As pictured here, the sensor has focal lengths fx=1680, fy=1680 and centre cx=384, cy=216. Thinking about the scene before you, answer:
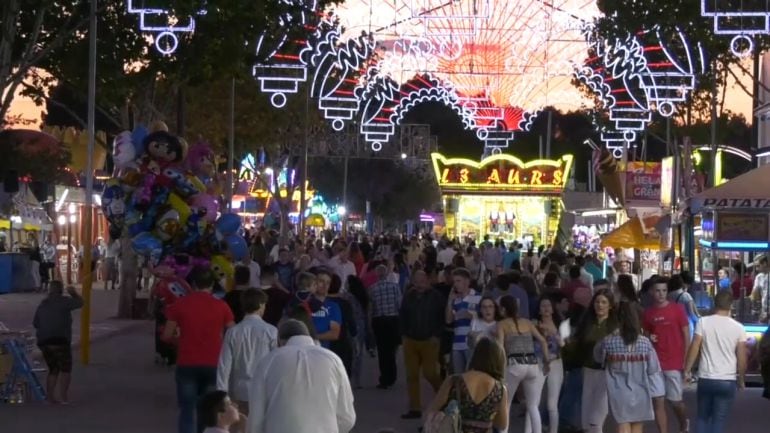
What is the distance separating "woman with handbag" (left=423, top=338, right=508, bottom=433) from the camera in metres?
9.91

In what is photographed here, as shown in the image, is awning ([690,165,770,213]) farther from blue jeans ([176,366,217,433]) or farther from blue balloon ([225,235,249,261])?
blue jeans ([176,366,217,433])

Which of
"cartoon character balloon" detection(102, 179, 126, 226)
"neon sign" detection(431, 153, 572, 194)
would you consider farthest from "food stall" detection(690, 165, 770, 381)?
"neon sign" detection(431, 153, 572, 194)

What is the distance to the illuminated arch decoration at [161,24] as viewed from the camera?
23.8m

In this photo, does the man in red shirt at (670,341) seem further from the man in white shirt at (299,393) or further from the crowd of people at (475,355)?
the man in white shirt at (299,393)

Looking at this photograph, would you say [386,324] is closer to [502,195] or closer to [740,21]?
[740,21]

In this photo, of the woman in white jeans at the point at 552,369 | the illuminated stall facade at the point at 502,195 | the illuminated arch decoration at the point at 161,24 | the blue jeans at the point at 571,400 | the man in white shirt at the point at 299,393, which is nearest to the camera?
the man in white shirt at the point at 299,393

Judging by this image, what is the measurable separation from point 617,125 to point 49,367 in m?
29.1

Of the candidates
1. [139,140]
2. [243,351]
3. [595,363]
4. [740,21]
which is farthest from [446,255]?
[243,351]

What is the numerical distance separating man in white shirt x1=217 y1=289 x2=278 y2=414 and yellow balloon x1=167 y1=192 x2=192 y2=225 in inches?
329

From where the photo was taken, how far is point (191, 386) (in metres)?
13.4

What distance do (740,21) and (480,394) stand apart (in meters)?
20.7

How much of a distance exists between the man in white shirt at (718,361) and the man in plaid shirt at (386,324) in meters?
6.90

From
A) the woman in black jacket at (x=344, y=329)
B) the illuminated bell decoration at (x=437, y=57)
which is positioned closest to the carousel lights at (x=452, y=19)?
the illuminated bell decoration at (x=437, y=57)

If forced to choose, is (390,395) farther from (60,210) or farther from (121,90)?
(60,210)
